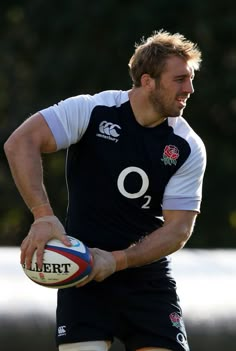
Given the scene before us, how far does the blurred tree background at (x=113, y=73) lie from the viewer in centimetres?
2391

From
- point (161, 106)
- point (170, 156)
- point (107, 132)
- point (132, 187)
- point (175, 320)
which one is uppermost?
point (161, 106)

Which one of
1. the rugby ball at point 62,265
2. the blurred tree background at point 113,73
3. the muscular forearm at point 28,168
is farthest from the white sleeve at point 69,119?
the blurred tree background at point 113,73

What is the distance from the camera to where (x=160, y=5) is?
24438 millimetres

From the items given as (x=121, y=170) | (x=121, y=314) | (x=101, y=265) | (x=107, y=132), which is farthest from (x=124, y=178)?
(x=121, y=314)

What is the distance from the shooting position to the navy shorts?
6309 mm

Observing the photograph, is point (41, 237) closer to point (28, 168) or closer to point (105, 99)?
point (28, 168)

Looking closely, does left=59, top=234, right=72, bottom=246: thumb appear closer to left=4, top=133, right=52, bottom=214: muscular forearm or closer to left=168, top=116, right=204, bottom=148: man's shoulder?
left=4, top=133, right=52, bottom=214: muscular forearm

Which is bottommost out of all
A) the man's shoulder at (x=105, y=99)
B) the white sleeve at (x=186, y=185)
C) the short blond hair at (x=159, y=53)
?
the white sleeve at (x=186, y=185)

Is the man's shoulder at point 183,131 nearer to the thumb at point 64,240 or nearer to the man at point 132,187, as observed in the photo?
the man at point 132,187

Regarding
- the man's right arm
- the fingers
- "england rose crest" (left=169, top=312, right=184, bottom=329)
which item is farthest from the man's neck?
"england rose crest" (left=169, top=312, right=184, bottom=329)

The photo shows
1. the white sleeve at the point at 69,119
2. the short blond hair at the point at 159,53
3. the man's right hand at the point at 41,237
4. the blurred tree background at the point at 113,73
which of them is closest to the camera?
the man's right hand at the point at 41,237

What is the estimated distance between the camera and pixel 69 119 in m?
6.15

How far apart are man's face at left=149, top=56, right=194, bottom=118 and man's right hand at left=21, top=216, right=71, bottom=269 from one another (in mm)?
815

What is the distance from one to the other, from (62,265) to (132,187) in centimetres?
58
